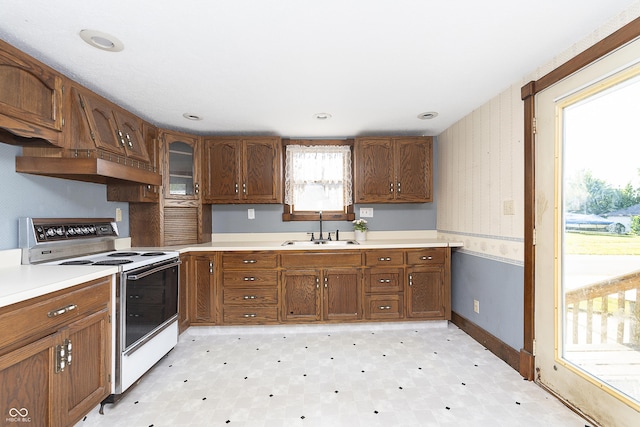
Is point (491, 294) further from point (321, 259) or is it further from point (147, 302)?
point (147, 302)

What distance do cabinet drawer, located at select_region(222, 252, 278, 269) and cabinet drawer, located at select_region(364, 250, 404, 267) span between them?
0.96 meters

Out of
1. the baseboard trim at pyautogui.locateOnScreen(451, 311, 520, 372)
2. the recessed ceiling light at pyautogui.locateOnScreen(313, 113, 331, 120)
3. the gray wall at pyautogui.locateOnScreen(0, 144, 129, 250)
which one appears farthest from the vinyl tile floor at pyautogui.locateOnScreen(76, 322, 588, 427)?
the recessed ceiling light at pyautogui.locateOnScreen(313, 113, 331, 120)

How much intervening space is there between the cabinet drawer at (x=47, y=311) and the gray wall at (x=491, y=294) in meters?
2.84

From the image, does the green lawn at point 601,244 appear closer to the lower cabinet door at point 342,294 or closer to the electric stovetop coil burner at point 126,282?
the lower cabinet door at point 342,294

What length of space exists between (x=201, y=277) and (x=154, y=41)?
2.11 meters

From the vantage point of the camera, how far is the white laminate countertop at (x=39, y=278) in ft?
4.19

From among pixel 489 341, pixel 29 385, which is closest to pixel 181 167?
pixel 29 385

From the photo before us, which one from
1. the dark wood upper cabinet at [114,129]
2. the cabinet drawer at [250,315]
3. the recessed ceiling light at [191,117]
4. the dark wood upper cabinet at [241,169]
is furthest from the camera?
the dark wood upper cabinet at [241,169]

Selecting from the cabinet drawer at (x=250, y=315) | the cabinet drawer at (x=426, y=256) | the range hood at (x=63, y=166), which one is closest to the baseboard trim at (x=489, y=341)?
the cabinet drawer at (x=426, y=256)

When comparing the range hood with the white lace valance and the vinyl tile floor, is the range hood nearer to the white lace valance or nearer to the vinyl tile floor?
the vinyl tile floor

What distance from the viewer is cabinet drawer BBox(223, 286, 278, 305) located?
9.93ft

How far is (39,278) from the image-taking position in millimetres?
1535

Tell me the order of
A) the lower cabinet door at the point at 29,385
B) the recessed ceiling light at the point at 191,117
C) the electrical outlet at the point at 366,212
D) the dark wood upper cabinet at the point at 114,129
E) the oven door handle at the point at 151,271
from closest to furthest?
the lower cabinet door at the point at 29,385 → the oven door handle at the point at 151,271 → the dark wood upper cabinet at the point at 114,129 → the recessed ceiling light at the point at 191,117 → the electrical outlet at the point at 366,212

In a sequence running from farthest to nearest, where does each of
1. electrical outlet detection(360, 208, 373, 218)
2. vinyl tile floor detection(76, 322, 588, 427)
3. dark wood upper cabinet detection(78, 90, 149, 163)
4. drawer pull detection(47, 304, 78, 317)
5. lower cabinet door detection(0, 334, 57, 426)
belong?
1. electrical outlet detection(360, 208, 373, 218)
2. dark wood upper cabinet detection(78, 90, 149, 163)
3. vinyl tile floor detection(76, 322, 588, 427)
4. drawer pull detection(47, 304, 78, 317)
5. lower cabinet door detection(0, 334, 57, 426)
